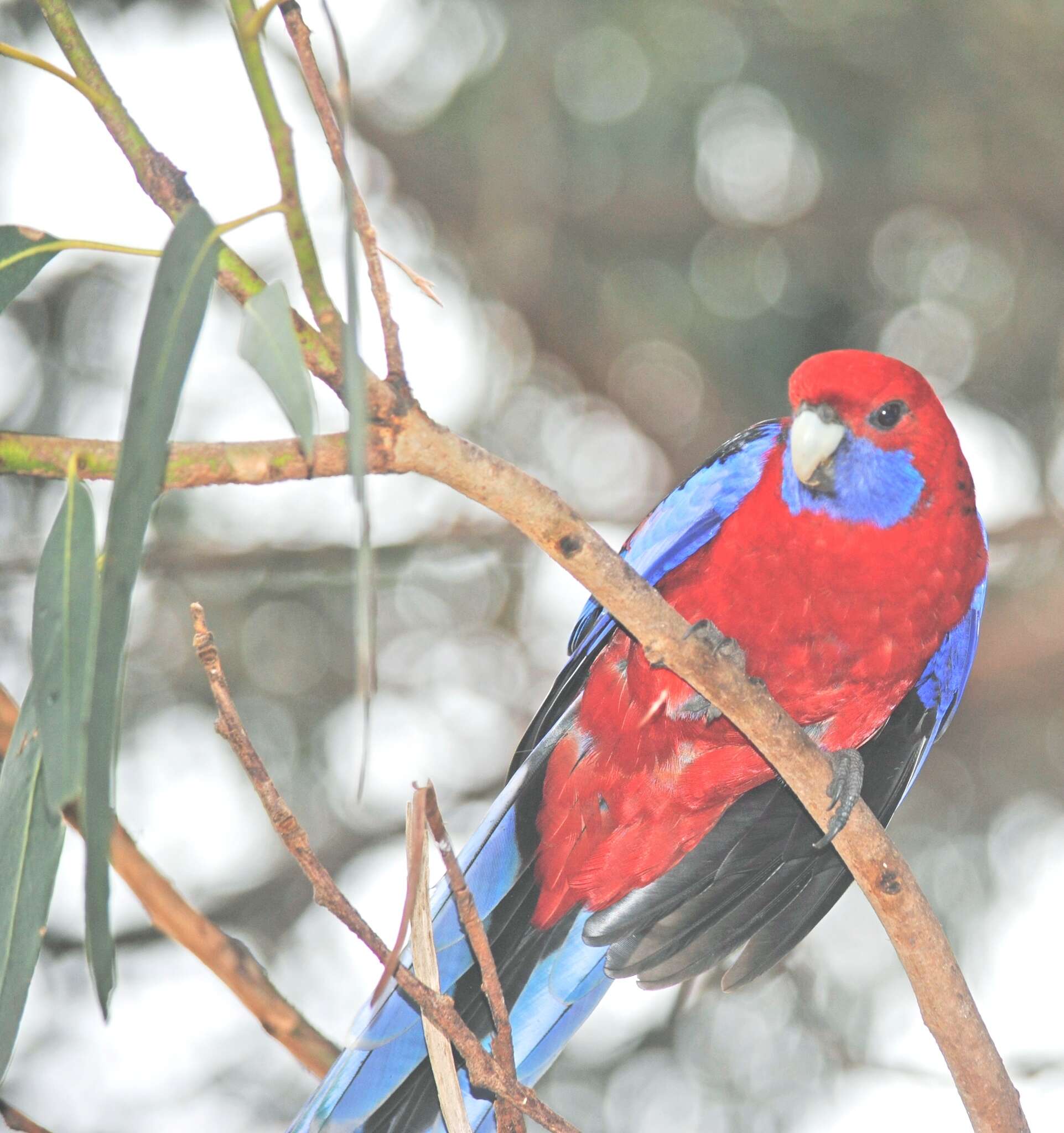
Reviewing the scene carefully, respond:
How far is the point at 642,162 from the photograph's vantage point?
187 inches

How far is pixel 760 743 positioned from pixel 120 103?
1.41 m

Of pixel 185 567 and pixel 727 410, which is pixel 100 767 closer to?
pixel 185 567

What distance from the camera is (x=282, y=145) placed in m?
1.33

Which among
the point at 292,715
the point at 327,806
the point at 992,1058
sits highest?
the point at 292,715

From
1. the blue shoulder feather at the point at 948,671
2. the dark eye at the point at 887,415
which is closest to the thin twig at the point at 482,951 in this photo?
the dark eye at the point at 887,415

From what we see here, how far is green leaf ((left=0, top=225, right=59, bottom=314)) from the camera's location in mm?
1638

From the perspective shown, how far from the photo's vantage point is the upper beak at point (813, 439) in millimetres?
2711

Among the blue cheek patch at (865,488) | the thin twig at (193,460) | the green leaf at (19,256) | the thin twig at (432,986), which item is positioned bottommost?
the thin twig at (432,986)

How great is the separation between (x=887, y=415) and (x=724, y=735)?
0.81 meters

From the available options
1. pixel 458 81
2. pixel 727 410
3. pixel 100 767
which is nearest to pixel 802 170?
pixel 727 410

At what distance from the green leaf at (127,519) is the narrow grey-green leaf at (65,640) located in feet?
0.27

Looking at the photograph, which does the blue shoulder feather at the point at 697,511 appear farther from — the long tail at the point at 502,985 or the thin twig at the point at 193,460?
the thin twig at the point at 193,460

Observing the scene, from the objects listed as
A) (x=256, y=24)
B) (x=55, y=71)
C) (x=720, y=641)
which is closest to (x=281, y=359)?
(x=256, y=24)

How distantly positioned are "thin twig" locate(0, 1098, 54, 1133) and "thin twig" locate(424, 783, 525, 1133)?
0.64 m
